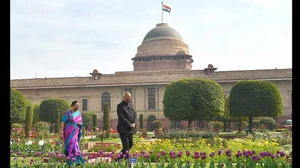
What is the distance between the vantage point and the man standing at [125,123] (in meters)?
6.42

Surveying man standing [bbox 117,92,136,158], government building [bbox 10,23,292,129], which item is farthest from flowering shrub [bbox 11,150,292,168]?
government building [bbox 10,23,292,129]

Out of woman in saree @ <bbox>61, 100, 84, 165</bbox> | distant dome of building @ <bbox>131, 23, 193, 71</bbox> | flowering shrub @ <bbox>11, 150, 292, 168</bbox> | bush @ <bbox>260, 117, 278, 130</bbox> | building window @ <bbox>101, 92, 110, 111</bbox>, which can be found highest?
distant dome of building @ <bbox>131, 23, 193, 71</bbox>

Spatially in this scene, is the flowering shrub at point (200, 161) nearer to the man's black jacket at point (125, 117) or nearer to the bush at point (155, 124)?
the man's black jacket at point (125, 117)

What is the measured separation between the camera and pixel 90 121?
3247 centimetres

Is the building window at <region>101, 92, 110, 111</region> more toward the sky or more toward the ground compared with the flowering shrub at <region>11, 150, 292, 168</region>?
more toward the sky

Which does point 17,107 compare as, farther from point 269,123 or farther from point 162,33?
point 162,33

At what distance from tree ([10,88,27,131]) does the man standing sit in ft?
61.2

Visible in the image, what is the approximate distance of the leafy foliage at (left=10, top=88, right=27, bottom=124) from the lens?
23.0 m

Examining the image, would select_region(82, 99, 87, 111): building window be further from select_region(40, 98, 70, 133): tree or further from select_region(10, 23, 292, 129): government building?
select_region(40, 98, 70, 133): tree

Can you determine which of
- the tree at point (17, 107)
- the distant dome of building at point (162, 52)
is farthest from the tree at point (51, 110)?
the distant dome of building at point (162, 52)
